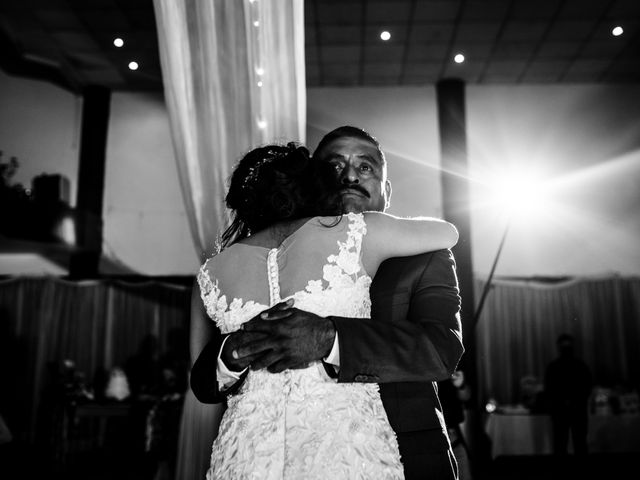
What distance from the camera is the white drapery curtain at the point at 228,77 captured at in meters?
2.78

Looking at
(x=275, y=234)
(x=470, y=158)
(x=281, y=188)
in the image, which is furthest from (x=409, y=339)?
(x=470, y=158)

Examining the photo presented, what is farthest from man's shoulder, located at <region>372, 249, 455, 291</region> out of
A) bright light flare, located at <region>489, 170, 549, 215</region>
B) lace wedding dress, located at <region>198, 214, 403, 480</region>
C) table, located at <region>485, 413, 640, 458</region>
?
bright light flare, located at <region>489, 170, 549, 215</region>

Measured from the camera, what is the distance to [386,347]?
138cm

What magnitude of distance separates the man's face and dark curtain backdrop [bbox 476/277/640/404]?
7.68 meters

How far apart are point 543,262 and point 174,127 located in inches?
323

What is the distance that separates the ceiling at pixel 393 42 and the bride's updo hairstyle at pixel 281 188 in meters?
6.70

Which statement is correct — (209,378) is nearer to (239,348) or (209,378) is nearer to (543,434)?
(239,348)

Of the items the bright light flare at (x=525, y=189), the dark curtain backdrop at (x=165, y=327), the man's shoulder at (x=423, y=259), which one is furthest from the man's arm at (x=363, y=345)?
the bright light flare at (x=525, y=189)

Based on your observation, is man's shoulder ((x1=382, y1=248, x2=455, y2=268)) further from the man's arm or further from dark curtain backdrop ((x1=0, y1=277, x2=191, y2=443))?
dark curtain backdrop ((x1=0, y1=277, x2=191, y2=443))

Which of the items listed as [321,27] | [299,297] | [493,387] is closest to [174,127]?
[299,297]

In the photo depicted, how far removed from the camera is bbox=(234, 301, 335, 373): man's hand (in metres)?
1.33

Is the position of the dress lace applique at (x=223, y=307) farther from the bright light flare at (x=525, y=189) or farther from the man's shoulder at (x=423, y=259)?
the bright light flare at (x=525, y=189)

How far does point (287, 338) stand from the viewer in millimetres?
1322

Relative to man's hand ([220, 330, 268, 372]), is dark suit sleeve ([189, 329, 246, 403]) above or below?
below
